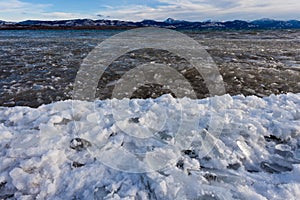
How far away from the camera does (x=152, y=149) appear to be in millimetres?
3955

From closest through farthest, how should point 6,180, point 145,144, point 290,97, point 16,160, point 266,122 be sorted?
point 6,180
point 16,160
point 145,144
point 266,122
point 290,97

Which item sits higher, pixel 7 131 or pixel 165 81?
pixel 7 131

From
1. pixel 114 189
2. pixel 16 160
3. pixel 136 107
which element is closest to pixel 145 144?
pixel 114 189

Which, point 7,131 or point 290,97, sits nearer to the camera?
point 7,131

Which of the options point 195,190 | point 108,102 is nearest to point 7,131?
point 108,102

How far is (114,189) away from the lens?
317 cm

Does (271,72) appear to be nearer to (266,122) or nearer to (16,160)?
(266,122)

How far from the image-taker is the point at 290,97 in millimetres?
6102

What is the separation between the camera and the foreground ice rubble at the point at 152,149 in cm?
316

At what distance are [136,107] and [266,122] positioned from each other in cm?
252

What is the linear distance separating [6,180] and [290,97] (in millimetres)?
5944

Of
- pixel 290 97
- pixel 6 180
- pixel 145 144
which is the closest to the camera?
pixel 6 180

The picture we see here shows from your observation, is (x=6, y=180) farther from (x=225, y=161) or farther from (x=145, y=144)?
(x=225, y=161)

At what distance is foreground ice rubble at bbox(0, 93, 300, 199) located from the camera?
316 centimetres
